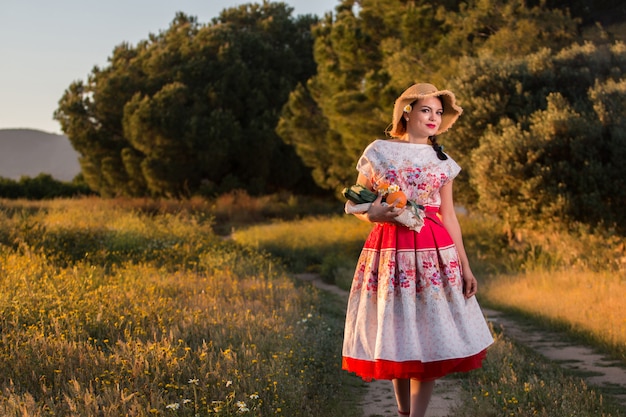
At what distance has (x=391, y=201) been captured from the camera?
4910 millimetres

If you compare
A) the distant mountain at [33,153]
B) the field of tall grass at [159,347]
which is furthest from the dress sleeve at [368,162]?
the distant mountain at [33,153]

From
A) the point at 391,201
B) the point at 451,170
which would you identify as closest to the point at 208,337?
the point at 391,201

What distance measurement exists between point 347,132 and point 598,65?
9260mm

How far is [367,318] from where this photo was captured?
16.3 ft

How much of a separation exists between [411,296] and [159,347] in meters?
2.14

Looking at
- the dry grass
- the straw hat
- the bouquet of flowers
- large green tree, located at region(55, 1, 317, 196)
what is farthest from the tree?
large green tree, located at region(55, 1, 317, 196)

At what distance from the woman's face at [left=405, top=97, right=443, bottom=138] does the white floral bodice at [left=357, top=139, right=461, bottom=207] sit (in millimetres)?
104

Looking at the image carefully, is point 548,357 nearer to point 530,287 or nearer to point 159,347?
point 530,287

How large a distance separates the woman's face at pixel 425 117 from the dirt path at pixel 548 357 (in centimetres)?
246

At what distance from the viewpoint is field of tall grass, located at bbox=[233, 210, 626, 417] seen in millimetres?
Answer: 6262

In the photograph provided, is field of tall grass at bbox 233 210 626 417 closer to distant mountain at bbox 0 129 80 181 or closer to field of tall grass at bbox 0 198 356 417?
field of tall grass at bbox 0 198 356 417

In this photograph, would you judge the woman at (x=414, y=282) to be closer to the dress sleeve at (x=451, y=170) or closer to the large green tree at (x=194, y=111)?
the dress sleeve at (x=451, y=170)

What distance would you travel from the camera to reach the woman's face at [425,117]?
5191 millimetres

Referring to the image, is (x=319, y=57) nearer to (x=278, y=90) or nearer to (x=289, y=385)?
(x=278, y=90)
